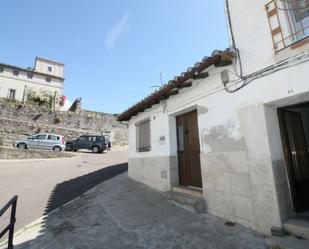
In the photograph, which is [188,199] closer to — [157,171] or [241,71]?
[157,171]

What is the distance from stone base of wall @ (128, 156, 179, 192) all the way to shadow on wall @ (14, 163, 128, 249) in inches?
78.6

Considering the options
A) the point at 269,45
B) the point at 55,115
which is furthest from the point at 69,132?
the point at 269,45

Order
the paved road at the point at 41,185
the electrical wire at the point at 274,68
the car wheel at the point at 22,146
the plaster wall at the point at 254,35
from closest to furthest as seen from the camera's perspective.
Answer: the electrical wire at the point at 274,68
the plaster wall at the point at 254,35
the paved road at the point at 41,185
the car wheel at the point at 22,146

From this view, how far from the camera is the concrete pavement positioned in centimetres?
356

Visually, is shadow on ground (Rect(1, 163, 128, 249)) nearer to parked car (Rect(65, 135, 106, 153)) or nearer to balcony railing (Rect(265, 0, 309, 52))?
balcony railing (Rect(265, 0, 309, 52))

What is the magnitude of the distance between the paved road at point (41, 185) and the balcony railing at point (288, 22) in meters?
6.97

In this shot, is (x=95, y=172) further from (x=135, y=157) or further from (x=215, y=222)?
(x=215, y=222)

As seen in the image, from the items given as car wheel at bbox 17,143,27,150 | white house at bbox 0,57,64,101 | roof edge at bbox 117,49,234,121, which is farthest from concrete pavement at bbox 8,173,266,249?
white house at bbox 0,57,64,101

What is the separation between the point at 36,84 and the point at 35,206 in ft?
103

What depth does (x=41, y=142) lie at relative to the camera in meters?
18.0

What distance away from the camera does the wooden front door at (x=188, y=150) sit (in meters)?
5.74

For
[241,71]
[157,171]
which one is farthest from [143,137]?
[241,71]

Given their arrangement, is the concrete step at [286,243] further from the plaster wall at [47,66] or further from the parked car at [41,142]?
the plaster wall at [47,66]

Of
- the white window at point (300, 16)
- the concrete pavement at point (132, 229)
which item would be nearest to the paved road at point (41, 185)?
the concrete pavement at point (132, 229)
